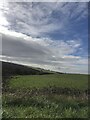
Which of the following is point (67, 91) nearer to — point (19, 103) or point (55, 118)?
point (19, 103)

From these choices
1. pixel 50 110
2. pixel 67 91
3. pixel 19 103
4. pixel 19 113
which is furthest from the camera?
pixel 67 91

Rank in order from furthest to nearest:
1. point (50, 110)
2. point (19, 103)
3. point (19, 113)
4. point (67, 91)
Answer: point (67, 91)
point (19, 103)
point (50, 110)
point (19, 113)

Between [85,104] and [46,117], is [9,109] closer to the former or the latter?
[46,117]

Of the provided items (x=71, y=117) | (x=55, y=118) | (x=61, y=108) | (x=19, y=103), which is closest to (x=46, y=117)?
(x=55, y=118)

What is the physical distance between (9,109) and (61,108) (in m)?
2.50

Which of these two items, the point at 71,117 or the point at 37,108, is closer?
the point at 71,117

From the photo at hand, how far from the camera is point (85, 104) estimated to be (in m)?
13.4

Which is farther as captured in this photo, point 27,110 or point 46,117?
point 27,110

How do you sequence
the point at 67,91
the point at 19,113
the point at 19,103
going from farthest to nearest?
the point at 67,91, the point at 19,103, the point at 19,113

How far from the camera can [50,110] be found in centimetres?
1145

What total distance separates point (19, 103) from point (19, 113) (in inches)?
91.9

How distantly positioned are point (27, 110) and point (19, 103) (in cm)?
192

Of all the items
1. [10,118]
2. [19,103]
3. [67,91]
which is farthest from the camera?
[67,91]

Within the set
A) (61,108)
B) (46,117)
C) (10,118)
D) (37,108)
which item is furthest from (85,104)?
(10,118)
